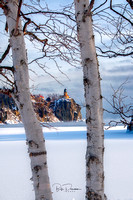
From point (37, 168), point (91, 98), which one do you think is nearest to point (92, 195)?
point (37, 168)

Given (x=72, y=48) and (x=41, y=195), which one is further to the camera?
(x=72, y=48)

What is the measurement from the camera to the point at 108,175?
6.07m

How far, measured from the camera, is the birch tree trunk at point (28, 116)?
7.33ft

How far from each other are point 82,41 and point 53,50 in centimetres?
107

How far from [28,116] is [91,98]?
563 mm

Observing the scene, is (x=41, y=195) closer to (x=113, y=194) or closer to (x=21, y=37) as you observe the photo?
(x=21, y=37)

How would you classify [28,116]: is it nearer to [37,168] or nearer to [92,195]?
[37,168]

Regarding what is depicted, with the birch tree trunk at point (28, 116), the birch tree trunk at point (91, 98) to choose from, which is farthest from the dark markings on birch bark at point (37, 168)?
the birch tree trunk at point (91, 98)

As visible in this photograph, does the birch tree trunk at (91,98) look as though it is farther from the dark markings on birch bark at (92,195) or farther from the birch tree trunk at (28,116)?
Result: the birch tree trunk at (28,116)

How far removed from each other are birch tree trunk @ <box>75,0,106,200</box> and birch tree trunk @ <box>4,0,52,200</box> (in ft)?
1.34

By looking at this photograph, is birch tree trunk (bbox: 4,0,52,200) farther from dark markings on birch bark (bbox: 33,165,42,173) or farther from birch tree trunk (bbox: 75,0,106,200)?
birch tree trunk (bbox: 75,0,106,200)

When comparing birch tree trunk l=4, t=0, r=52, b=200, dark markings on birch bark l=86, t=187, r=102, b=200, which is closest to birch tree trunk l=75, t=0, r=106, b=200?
dark markings on birch bark l=86, t=187, r=102, b=200

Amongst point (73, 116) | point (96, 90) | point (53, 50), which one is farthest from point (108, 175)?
point (73, 116)

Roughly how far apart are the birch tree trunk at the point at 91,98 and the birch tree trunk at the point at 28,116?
1.34ft
